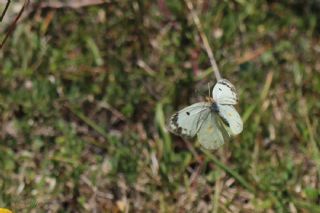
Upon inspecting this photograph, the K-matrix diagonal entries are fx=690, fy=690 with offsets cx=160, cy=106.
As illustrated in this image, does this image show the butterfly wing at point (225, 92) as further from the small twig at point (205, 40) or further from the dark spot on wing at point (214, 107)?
the small twig at point (205, 40)

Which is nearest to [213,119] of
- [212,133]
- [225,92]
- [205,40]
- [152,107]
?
[212,133]

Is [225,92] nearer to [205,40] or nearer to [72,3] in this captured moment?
[205,40]

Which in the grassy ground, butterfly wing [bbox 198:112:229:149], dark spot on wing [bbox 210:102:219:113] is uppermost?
dark spot on wing [bbox 210:102:219:113]

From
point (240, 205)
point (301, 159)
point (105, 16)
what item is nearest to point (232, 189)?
point (240, 205)

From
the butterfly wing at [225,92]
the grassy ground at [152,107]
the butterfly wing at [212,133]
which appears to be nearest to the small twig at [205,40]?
the grassy ground at [152,107]

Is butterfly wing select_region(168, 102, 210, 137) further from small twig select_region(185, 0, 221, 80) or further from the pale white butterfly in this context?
small twig select_region(185, 0, 221, 80)

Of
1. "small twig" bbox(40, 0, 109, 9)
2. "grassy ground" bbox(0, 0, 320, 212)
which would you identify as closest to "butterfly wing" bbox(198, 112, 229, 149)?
"grassy ground" bbox(0, 0, 320, 212)
